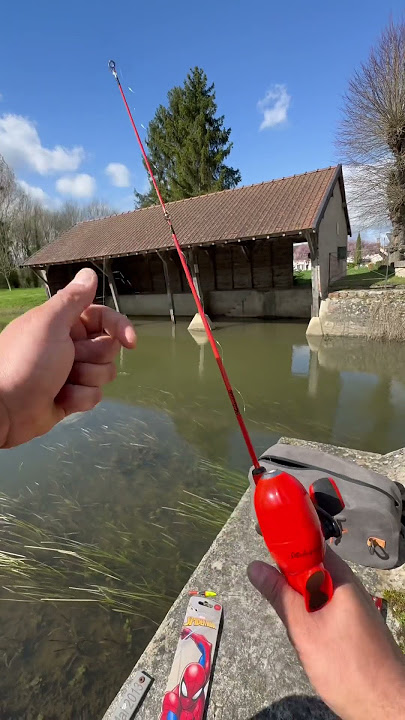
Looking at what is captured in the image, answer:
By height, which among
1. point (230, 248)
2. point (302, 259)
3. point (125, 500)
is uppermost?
point (302, 259)

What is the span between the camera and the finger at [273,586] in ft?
2.79

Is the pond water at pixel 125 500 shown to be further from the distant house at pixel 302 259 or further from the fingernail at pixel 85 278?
the distant house at pixel 302 259

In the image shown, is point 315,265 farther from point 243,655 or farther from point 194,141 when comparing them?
point 194,141

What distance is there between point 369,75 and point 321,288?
12.6 metres

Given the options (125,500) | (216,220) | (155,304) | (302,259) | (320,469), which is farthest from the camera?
(302,259)

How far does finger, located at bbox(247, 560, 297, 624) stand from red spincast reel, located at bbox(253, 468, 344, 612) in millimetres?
28

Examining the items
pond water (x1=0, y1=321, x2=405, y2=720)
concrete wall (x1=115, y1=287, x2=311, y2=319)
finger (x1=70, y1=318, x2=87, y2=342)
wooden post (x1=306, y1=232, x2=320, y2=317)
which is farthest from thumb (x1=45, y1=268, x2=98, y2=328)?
concrete wall (x1=115, y1=287, x2=311, y2=319)

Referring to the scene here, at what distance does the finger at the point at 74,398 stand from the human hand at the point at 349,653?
0.82 metres

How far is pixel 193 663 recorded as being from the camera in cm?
159

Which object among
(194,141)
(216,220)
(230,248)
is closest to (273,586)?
(216,220)

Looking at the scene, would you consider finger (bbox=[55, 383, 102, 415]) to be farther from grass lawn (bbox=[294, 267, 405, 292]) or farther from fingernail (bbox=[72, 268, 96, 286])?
grass lawn (bbox=[294, 267, 405, 292])

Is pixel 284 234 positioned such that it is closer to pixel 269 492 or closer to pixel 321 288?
pixel 321 288

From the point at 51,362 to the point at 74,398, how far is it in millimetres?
192

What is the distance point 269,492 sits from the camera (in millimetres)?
918
